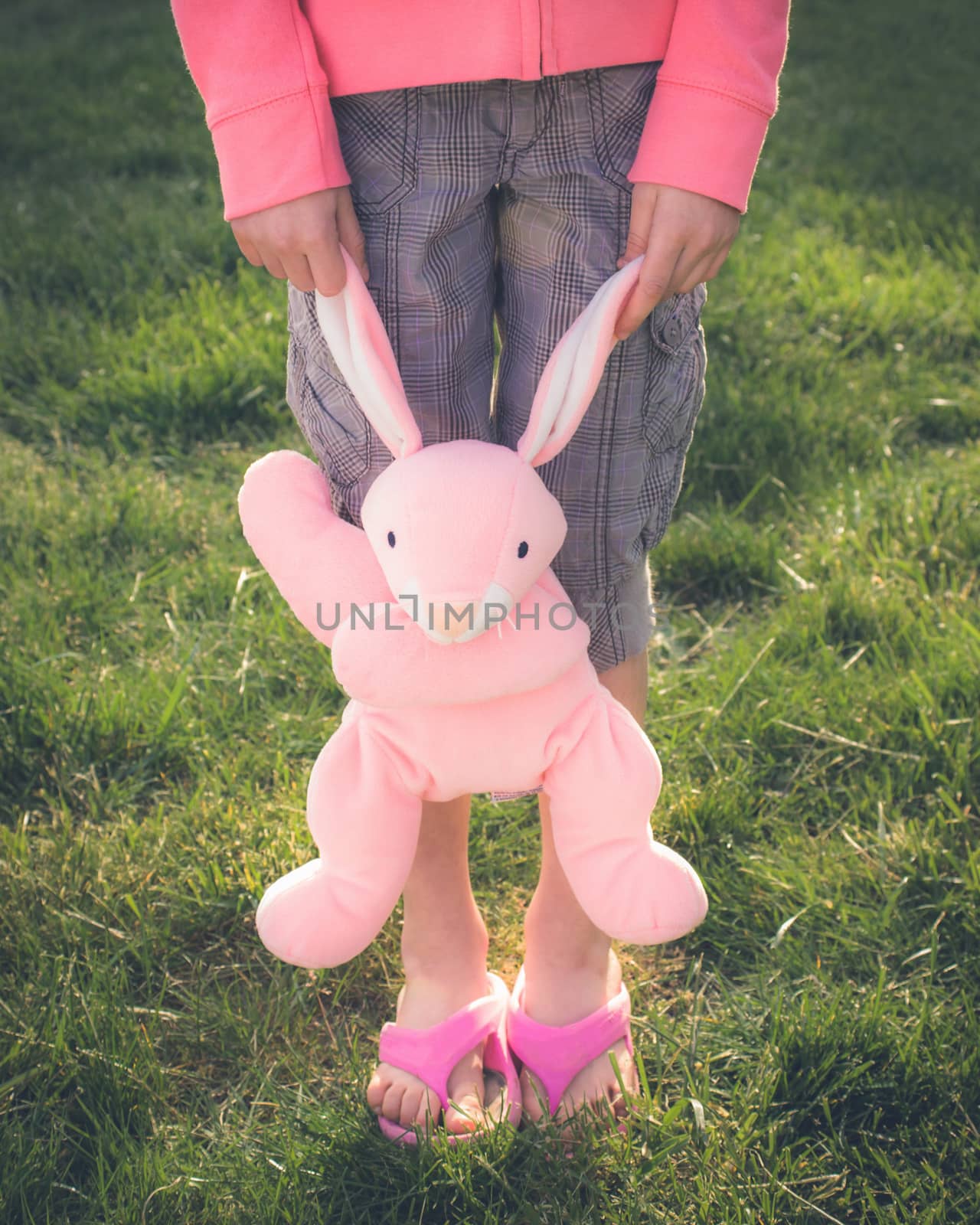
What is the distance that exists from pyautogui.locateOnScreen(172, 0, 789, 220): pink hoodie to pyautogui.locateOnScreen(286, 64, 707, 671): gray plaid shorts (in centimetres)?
5

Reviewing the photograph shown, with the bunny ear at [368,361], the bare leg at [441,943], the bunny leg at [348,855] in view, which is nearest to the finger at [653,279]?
the bunny ear at [368,361]

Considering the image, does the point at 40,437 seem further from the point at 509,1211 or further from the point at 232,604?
the point at 509,1211

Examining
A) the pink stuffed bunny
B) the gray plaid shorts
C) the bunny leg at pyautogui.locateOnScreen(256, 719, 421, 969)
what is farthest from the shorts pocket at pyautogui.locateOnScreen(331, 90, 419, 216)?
the bunny leg at pyautogui.locateOnScreen(256, 719, 421, 969)

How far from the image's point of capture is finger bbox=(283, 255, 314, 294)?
108 cm

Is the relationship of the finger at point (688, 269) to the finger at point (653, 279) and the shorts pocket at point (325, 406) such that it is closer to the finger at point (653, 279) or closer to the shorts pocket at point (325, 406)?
the finger at point (653, 279)

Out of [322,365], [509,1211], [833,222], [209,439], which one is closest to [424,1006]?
[509,1211]

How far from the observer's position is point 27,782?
1.73m

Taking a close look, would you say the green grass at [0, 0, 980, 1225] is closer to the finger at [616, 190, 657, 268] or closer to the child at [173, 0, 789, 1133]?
the child at [173, 0, 789, 1133]

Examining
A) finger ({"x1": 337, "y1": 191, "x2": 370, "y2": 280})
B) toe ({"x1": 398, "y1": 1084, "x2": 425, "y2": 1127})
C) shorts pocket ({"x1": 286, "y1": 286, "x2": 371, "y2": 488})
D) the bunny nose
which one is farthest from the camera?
A: toe ({"x1": 398, "y1": 1084, "x2": 425, "y2": 1127})

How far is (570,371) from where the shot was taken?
41.8 inches

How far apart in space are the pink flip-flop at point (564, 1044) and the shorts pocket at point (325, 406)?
2.16 ft

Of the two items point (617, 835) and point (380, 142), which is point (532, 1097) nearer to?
point (617, 835)

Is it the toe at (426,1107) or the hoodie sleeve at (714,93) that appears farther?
the toe at (426,1107)

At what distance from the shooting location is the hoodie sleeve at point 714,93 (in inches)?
41.3
